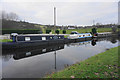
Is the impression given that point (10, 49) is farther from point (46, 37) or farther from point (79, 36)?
point (79, 36)

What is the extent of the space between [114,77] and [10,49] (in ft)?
43.4

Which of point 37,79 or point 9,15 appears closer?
point 37,79

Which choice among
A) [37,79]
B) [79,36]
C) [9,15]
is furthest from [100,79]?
[9,15]

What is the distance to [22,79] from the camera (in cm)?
474

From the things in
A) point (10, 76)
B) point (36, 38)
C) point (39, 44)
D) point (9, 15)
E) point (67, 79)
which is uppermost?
point (9, 15)

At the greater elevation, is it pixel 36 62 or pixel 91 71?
pixel 91 71

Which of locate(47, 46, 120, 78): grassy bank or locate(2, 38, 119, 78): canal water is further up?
locate(47, 46, 120, 78): grassy bank

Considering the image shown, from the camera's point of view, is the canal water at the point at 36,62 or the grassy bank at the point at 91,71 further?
the canal water at the point at 36,62

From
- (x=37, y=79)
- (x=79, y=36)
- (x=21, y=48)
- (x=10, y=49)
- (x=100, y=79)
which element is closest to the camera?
(x=100, y=79)

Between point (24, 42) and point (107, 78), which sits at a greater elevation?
point (24, 42)

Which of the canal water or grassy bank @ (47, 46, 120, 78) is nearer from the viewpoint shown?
grassy bank @ (47, 46, 120, 78)

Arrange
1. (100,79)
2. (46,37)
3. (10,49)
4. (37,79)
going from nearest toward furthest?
(100,79), (37,79), (10,49), (46,37)

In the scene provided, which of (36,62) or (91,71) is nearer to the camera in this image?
(91,71)

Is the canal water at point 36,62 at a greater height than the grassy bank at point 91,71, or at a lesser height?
lesser
